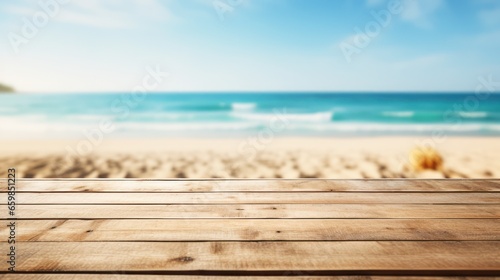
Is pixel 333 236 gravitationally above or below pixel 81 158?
below

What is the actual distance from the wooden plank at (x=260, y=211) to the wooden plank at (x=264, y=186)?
0.89 feet

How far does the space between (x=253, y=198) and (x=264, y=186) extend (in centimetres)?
24

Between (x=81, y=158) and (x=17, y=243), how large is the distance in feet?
17.7

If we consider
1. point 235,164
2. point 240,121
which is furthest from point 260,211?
point 240,121

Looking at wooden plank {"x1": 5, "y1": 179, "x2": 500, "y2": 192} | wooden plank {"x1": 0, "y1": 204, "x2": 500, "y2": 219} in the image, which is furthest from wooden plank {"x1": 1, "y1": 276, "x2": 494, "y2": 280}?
wooden plank {"x1": 5, "y1": 179, "x2": 500, "y2": 192}

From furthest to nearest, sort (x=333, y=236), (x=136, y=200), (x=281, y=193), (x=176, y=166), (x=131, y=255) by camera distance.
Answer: (x=176, y=166)
(x=281, y=193)
(x=136, y=200)
(x=333, y=236)
(x=131, y=255)

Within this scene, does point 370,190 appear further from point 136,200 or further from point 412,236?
point 136,200

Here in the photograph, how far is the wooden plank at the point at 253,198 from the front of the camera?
1.72m

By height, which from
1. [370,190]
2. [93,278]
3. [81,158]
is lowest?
[93,278]

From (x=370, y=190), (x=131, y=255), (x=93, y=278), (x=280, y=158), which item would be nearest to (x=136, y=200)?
(x=131, y=255)

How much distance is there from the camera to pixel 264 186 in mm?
1998

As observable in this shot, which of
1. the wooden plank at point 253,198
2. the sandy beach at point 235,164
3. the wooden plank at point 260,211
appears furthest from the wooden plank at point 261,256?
the sandy beach at point 235,164

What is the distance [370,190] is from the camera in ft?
6.30

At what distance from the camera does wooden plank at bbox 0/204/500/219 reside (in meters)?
1.51
